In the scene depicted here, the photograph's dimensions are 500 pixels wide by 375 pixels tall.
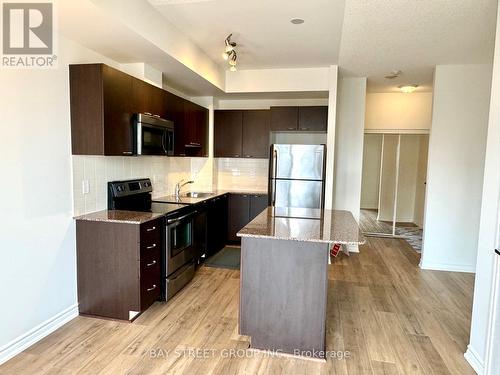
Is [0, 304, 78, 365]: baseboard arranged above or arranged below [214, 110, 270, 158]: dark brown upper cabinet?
below

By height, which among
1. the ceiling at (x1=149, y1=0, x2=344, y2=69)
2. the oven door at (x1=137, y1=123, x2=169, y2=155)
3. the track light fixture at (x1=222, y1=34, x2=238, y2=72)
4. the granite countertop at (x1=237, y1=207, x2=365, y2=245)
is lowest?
the granite countertop at (x1=237, y1=207, x2=365, y2=245)

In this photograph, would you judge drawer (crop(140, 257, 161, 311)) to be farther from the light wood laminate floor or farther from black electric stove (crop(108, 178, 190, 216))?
black electric stove (crop(108, 178, 190, 216))

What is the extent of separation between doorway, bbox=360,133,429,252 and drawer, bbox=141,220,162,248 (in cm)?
461

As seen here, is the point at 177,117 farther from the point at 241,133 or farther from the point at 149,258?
the point at 149,258

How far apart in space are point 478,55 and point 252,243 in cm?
364

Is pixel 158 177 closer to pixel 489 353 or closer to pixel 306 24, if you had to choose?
pixel 306 24

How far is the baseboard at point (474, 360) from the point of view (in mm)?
2223

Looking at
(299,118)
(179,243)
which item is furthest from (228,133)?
(179,243)

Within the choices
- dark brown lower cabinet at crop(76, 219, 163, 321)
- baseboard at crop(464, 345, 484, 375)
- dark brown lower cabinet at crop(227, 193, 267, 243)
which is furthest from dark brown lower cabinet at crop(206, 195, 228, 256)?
baseboard at crop(464, 345, 484, 375)

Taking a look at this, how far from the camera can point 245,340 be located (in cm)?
260

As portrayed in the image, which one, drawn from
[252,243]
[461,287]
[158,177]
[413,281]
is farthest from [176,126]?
[461,287]

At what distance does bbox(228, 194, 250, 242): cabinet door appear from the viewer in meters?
5.18
